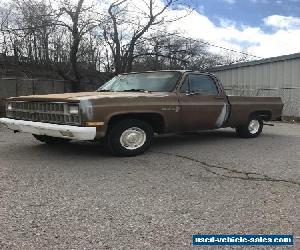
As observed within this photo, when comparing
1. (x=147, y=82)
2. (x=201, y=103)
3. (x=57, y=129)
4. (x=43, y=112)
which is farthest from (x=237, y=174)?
(x=43, y=112)

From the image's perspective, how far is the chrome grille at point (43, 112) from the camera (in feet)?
20.7

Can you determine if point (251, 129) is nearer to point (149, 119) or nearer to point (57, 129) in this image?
point (149, 119)

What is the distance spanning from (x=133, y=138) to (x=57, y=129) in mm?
1331

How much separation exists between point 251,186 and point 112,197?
5.87 ft

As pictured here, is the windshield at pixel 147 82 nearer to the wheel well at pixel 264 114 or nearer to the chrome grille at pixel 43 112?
the chrome grille at pixel 43 112

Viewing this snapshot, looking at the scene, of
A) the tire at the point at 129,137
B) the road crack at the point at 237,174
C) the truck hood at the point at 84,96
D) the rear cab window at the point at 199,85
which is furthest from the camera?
the rear cab window at the point at 199,85

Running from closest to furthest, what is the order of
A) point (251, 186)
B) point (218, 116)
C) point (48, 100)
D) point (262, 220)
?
point (262, 220)
point (251, 186)
point (48, 100)
point (218, 116)

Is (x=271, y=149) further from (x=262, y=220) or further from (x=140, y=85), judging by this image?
(x=262, y=220)

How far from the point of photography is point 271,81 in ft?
60.7

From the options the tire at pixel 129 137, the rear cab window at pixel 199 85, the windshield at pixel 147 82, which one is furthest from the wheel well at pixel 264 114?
the tire at pixel 129 137

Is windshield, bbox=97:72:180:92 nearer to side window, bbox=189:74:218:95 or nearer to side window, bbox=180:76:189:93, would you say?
side window, bbox=180:76:189:93

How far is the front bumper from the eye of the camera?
237 inches

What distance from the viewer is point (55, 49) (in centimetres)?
2102

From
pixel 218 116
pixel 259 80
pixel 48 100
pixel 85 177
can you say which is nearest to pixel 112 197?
pixel 85 177
